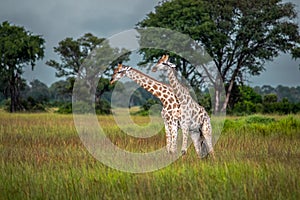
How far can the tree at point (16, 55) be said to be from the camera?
3506 centimetres

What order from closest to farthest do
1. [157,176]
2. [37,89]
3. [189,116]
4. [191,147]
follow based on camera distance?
1. [157,176]
2. [189,116]
3. [191,147]
4. [37,89]

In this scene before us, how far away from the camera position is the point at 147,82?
29.8 ft

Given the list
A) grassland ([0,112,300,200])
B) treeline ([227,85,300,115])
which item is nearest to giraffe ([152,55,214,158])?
grassland ([0,112,300,200])

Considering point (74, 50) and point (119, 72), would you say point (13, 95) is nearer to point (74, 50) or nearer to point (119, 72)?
point (74, 50)

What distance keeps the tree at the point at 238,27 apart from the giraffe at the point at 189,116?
73.5ft

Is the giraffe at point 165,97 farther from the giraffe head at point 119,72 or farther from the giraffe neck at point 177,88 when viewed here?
the giraffe neck at point 177,88

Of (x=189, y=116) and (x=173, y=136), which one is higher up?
(x=189, y=116)

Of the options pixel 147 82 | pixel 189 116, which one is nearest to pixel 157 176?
pixel 189 116

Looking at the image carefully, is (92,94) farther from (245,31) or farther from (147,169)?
(147,169)

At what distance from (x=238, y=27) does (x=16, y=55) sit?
49.1ft

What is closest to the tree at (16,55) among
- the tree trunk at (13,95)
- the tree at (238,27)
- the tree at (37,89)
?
the tree trunk at (13,95)

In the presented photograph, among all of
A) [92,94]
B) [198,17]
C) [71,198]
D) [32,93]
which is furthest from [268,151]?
[32,93]

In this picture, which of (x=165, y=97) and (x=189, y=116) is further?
(x=165, y=97)

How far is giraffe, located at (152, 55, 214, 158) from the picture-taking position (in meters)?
8.59
